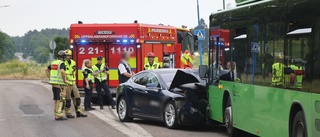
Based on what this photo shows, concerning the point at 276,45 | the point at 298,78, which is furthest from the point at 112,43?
the point at 298,78

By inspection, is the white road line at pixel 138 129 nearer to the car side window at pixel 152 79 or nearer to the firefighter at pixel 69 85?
the car side window at pixel 152 79

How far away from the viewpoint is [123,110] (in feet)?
57.2

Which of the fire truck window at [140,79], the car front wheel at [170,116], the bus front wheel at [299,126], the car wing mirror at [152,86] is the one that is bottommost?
the car front wheel at [170,116]

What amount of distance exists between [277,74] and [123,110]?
7.81 m

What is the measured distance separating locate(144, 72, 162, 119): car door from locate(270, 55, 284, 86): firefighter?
572 cm

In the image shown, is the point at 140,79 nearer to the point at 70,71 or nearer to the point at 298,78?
the point at 70,71

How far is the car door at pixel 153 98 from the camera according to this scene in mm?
15805

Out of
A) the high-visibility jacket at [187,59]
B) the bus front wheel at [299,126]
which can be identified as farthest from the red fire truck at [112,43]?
the bus front wheel at [299,126]

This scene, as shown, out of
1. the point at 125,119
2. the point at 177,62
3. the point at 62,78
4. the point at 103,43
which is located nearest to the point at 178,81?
the point at 125,119

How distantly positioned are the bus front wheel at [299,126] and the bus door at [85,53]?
581 inches

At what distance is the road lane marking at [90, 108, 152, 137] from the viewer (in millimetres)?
14477

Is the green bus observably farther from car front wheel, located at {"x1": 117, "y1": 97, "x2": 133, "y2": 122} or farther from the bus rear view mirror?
car front wheel, located at {"x1": 117, "y1": 97, "x2": 133, "y2": 122}

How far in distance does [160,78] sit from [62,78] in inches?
139

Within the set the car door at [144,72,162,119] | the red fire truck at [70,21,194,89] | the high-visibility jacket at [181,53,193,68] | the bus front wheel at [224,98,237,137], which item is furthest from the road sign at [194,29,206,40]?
the bus front wheel at [224,98,237,137]
